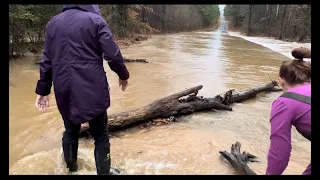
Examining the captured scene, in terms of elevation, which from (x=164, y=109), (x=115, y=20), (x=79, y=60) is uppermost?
(x=115, y=20)

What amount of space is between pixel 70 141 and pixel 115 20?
21690mm

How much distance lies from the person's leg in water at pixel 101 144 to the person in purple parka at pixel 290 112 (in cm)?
143

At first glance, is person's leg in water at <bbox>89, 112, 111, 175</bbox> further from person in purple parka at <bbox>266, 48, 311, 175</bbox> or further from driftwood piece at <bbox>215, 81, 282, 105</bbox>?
driftwood piece at <bbox>215, 81, 282, 105</bbox>

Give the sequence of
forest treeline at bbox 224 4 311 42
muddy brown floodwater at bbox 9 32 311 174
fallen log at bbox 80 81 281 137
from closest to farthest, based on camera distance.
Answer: muddy brown floodwater at bbox 9 32 311 174 → fallen log at bbox 80 81 281 137 → forest treeline at bbox 224 4 311 42

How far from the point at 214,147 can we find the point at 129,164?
3.95 feet

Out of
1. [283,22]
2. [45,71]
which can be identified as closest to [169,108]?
[45,71]

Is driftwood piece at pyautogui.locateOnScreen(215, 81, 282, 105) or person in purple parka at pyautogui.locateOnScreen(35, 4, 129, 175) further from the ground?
person in purple parka at pyautogui.locateOnScreen(35, 4, 129, 175)

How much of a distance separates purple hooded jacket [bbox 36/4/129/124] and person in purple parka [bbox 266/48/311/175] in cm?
130

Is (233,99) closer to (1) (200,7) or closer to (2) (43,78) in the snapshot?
(2) (43,78)

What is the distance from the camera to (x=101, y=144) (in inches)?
109

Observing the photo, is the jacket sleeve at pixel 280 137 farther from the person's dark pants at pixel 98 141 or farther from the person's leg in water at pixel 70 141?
the person's leg in water at pixel 70 141

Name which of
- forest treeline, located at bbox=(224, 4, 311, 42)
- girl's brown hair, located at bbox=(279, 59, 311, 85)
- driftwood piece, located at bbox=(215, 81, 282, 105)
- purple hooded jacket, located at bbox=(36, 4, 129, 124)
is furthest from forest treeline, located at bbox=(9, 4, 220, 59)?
forest treeline, located at bbox=(224, 4, 311, 42)

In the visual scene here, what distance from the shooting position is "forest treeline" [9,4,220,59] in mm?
9039

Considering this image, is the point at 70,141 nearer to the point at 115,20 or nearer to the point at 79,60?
the point at 79,60
